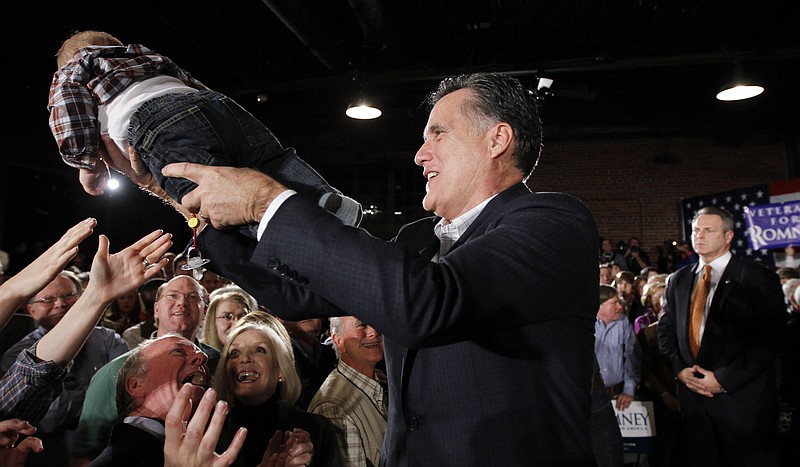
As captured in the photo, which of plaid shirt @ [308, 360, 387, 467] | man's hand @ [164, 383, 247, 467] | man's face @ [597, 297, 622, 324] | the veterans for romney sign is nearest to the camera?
man's hand @ [164, 383, 247, 467]

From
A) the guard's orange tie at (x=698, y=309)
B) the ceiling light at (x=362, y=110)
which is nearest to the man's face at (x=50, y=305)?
the guard's orange tie at (x=698, y=309)

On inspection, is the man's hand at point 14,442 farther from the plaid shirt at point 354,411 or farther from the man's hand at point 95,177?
the plaid shirt at point 354,411

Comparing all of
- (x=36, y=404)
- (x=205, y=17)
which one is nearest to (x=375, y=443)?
(x=36, y=404)

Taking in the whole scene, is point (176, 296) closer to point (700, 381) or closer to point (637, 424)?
point (700, 381)

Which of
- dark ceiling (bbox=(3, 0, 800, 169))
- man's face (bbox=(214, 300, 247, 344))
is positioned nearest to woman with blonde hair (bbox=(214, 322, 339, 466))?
man's face (bbox=(214, 300, 247, 344))

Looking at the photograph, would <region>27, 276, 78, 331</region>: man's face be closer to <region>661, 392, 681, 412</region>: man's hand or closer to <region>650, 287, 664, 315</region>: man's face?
<region>661, 392, 681, 412</region>: man's hand

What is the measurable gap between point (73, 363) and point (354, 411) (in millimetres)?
1839

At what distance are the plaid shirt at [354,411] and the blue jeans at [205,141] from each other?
173 cm

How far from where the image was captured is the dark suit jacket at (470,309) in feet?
3.39

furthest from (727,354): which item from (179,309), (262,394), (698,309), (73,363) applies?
(73,363)

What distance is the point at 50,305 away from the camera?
371cm

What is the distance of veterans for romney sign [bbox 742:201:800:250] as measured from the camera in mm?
7902

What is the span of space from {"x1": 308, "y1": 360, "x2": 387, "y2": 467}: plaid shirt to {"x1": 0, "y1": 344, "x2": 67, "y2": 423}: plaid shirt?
1214 millimetres

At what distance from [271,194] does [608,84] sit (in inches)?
472
